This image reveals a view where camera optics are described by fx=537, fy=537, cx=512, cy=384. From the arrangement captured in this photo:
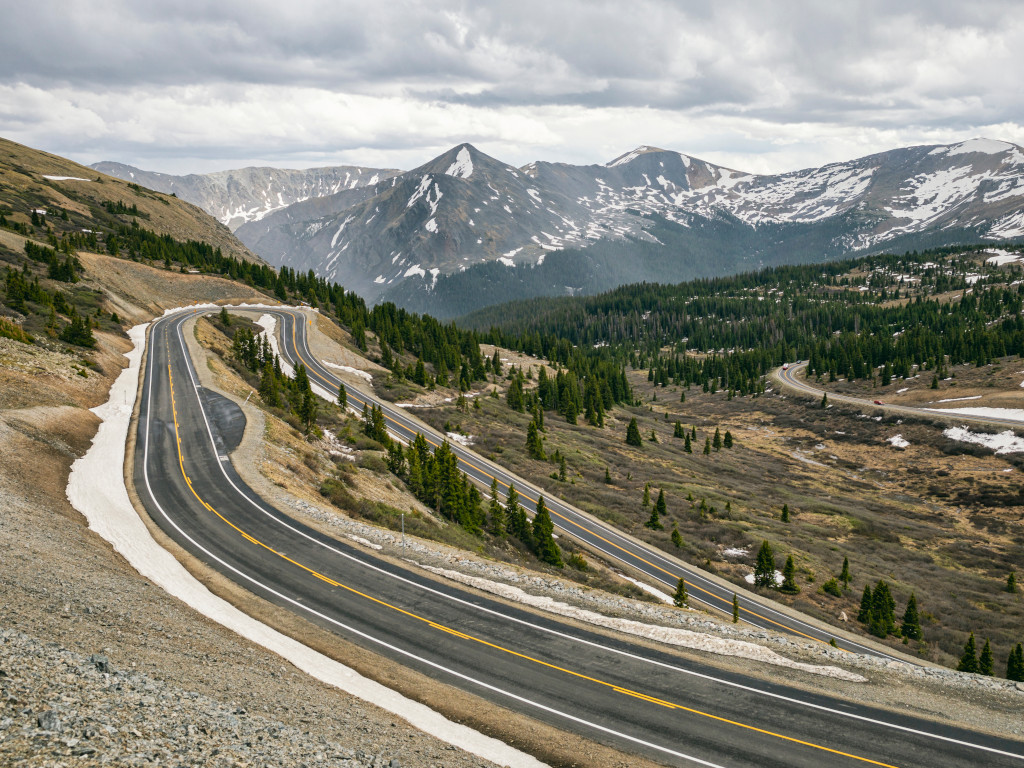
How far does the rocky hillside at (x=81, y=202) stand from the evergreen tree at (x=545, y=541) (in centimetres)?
11702

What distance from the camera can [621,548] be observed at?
51.4 m

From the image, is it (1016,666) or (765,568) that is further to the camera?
(765,568)

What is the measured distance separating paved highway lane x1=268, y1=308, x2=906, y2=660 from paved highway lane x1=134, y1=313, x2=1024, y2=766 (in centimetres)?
1314

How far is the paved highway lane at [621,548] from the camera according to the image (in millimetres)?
42500

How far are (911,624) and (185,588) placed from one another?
5162cm

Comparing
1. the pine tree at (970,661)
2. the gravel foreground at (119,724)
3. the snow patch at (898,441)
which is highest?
the gravel foreground at (119,724)

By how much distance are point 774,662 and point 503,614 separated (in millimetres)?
11169

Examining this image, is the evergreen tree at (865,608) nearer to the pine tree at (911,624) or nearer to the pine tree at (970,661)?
the pine tree at (911,624)

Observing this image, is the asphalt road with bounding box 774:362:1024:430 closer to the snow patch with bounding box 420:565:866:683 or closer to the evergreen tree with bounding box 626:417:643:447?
the evergreen tree with bounding box 626:417:643:447

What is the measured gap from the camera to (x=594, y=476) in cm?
7412

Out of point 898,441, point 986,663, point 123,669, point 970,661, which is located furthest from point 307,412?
point 898,441

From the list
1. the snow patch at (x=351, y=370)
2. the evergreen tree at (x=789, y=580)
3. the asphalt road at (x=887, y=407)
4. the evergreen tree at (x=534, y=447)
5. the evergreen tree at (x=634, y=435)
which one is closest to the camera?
the evergreen tree at (x=789, y=580)

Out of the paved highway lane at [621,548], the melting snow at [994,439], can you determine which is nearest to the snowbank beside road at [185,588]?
the paved highway lane at [621,548]

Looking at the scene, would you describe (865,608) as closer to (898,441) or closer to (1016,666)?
(1016,666)
